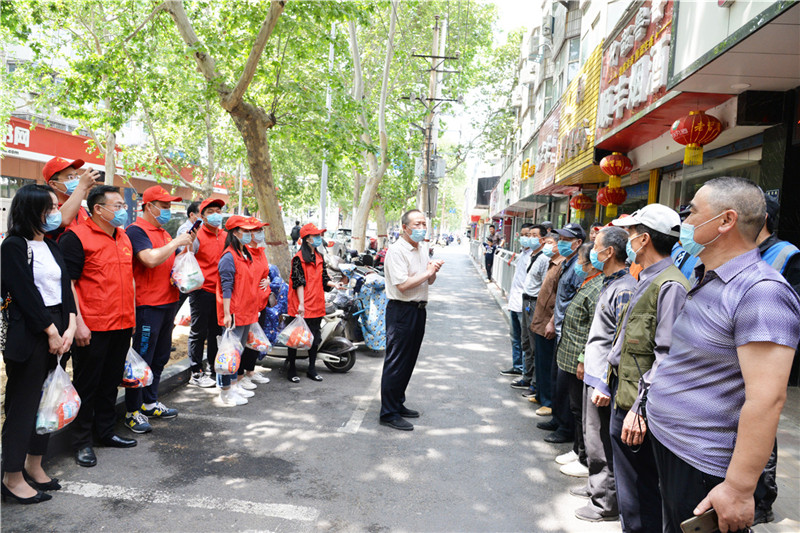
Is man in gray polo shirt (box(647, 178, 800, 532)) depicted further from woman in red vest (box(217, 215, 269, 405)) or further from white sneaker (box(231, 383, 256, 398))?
white sneaker (box(231, 383, 256, 398))

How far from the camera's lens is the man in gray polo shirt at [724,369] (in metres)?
1.91

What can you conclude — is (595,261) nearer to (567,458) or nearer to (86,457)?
(567,458)

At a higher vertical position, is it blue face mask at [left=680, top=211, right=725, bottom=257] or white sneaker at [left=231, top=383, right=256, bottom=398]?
blue face mask at [left=680, top=211, right=725, bottom=257]

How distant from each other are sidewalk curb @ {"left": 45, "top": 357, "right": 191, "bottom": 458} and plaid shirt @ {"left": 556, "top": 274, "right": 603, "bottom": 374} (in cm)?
385

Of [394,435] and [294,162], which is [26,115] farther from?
[394,435]

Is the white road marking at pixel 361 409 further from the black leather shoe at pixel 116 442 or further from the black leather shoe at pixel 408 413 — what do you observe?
the black leather shoe at pixel 116 442

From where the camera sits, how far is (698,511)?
2082mm

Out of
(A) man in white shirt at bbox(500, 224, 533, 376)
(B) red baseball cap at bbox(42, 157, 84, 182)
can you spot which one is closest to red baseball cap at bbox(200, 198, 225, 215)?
(B) red baseball cap at bbox(42, 157, 84, 182)

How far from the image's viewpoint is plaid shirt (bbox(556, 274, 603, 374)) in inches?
171

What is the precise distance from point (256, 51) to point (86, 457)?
6269mm

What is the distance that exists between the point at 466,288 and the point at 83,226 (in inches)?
610

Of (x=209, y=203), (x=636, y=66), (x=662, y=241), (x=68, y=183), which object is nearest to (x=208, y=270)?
(x=209, y=203)

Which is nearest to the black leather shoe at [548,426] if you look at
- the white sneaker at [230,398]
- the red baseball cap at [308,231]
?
the white sneaker at [230,398]

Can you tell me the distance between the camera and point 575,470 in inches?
177
